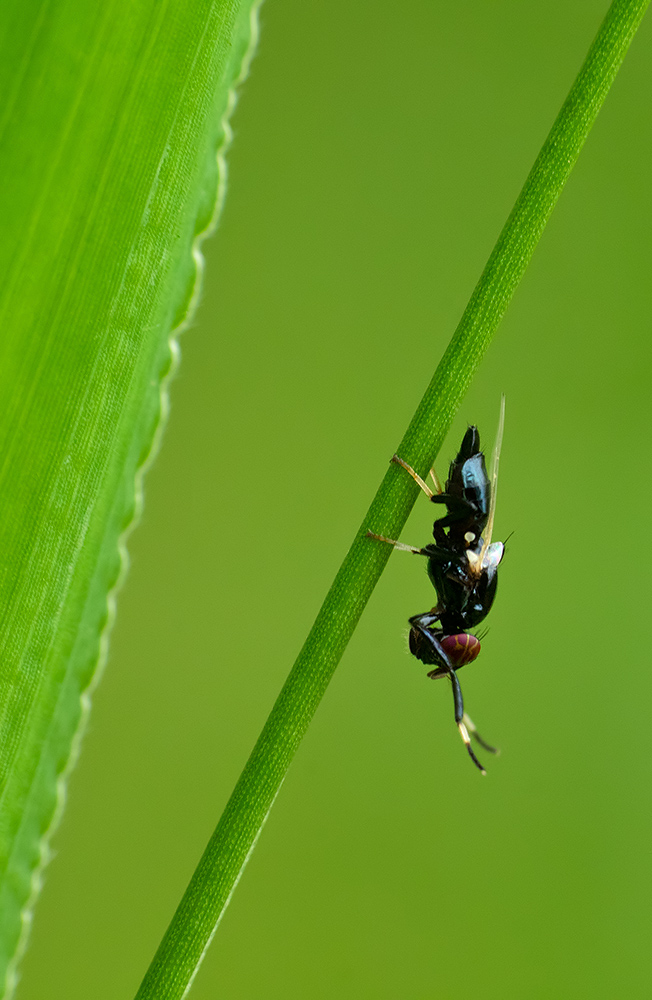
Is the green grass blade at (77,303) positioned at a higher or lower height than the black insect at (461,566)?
higher

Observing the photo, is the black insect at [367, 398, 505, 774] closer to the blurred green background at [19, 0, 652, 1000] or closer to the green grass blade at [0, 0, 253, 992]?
the green grass blade at [0, 0, 253, 992]

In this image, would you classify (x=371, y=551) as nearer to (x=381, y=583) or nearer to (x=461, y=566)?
(x=461, y=566)

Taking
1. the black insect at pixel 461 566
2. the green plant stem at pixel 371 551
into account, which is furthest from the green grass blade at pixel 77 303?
the black insect at pixel 461 566

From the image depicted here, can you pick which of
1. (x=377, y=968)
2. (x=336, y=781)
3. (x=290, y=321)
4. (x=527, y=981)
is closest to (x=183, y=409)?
(x=290, y=321)

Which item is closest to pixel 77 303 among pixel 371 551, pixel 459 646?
pixel 371 551

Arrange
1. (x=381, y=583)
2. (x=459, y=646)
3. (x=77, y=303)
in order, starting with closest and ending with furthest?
1. (x=77, y=303)
2. (x=459, y=646)
3. (x=381, y=583)

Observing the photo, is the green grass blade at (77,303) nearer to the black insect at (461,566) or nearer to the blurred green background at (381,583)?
the black insect at (461,566)
